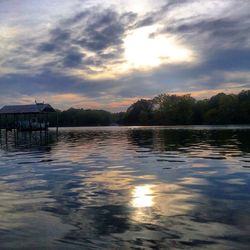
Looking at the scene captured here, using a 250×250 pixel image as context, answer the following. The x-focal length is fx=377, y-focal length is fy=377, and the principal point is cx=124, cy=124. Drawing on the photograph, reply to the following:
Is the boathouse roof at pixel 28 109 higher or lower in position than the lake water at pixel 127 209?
A: higher

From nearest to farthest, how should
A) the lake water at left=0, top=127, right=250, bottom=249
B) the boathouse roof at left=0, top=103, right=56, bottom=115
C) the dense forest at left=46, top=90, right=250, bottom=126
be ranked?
the lake water at left=0, top=127, right=250, bottom=249
the boathouse roof at left=0, top=103, right=56, bottom=115
the dense forest at left=46, top=90, right=250, bottom=126

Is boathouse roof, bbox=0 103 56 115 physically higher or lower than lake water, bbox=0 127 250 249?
higher

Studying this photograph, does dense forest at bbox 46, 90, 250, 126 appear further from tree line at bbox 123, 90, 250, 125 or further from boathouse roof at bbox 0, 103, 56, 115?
boathouse roof at bbox 0, 103, 56, 115

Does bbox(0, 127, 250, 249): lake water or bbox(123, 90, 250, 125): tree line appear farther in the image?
A: bbox(123, 90, 250, 125): tree line

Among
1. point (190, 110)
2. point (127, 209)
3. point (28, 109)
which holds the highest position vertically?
point (190, 110)

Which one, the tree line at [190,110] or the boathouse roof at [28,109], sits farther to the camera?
the tree line at [190,110]

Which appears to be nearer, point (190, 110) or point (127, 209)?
point (127, 209)

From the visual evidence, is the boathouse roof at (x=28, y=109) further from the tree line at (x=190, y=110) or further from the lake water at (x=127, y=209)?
the tree line at (x=190, y=110)

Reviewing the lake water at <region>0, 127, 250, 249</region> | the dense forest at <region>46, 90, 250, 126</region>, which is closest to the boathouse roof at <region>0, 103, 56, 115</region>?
the lake water at <region>0, 127, 250, 249</region>

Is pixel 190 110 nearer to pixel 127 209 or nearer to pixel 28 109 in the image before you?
pixel 28 109

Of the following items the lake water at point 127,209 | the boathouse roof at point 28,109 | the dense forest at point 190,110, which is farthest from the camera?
the dense forest at point 190,110

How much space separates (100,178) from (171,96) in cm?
16702

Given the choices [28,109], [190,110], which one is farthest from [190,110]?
[28,109]

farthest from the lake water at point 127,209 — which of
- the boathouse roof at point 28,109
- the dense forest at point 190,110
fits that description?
the dense forest at point 190,110
